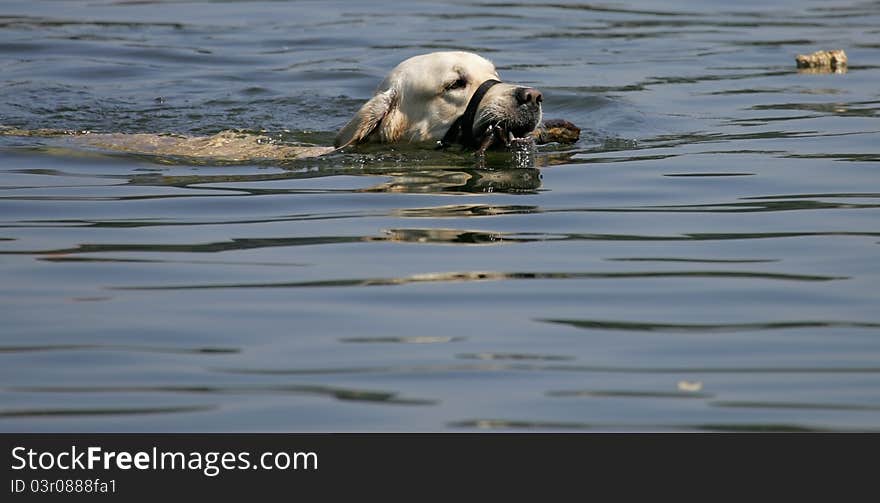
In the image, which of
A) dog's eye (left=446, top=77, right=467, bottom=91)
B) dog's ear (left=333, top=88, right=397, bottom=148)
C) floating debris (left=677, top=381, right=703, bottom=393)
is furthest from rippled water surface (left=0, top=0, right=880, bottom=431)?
dog's eye (left=446, top=77, right=467, bottom=91)

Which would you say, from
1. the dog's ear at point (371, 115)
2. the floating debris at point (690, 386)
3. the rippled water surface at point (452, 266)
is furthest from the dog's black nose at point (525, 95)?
the floating debris at point (690, 386)

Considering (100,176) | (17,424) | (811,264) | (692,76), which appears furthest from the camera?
(692,76)

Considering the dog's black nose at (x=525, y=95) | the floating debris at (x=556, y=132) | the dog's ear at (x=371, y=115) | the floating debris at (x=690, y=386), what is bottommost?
the floating debris at (x=690, y=386)

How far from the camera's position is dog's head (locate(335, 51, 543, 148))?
9438 millimetres

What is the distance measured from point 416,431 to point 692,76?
31.8ft

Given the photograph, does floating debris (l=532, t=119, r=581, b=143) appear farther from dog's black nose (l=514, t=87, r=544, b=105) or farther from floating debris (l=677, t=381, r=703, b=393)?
floating debris (l=677, t=381, r=703, b=393)

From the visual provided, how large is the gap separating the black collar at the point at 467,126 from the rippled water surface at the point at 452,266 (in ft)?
→ 0.65

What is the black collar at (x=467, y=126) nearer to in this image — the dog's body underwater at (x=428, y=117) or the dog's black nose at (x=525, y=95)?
the dog's body underwater at (x=428, y=117)

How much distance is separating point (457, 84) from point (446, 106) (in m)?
0.18

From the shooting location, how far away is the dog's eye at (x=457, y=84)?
9719mm
